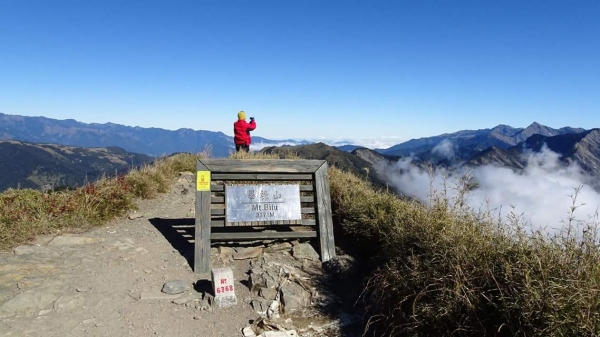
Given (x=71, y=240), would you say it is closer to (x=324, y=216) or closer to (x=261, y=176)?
(x=261, y=176)

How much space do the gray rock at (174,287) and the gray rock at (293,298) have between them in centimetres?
174

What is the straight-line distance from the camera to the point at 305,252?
753 centimetres

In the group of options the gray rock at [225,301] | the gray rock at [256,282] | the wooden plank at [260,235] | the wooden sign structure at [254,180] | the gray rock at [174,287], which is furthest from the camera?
the wooden plank at [260,235]

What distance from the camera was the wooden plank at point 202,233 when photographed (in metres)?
6.86

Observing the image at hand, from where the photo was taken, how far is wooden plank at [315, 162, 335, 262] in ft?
24.7

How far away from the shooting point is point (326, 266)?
23.3 feet

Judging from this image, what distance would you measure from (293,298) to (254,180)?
293 cm

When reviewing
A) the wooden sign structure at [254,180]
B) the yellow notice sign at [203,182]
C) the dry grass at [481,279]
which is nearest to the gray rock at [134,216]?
the wooden sign structure at [254,180]

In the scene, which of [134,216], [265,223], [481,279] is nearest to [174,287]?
[265,223]

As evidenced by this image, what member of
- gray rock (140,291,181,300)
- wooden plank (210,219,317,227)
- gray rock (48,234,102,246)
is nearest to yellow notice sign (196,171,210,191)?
wooden plank (210,219,317,227)

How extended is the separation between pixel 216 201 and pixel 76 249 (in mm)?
2879

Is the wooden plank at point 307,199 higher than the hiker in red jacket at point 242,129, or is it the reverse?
the hiker in red jacket at point 242,129

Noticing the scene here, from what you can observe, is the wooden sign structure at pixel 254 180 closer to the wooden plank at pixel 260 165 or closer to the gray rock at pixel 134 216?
the wooden plank at pixel 260 165

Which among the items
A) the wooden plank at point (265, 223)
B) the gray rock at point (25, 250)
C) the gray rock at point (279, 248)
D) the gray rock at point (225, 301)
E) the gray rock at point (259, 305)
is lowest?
the gray rock at point (259, 305)
